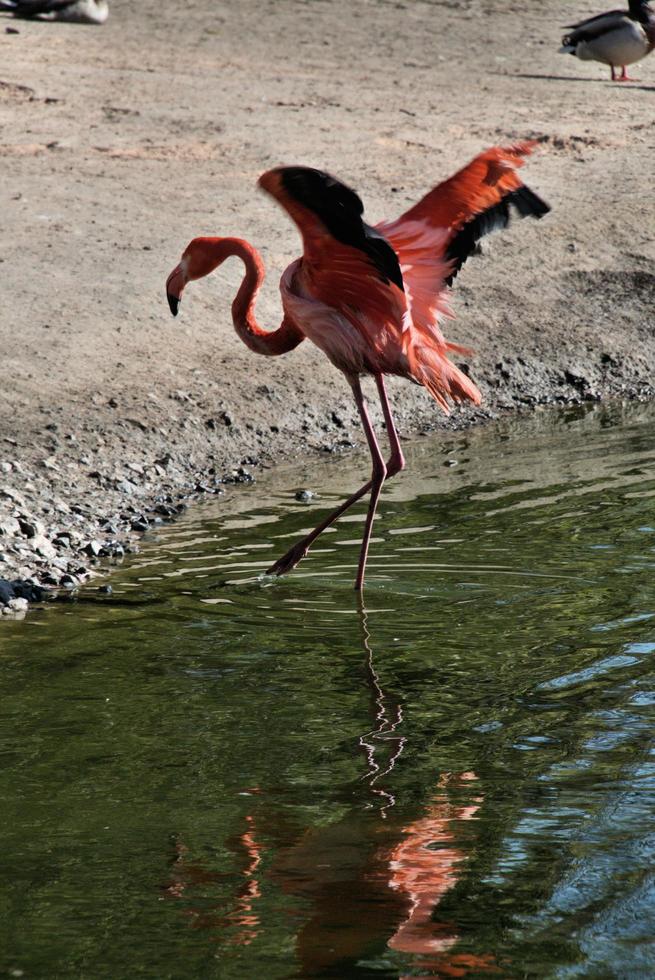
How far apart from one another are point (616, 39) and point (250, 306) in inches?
321

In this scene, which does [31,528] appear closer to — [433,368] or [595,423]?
[433,368]

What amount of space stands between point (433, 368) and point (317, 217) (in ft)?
2.97

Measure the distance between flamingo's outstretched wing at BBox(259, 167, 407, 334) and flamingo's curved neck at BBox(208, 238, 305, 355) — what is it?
0.49 m

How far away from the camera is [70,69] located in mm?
12711

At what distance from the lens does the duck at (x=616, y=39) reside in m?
13.4

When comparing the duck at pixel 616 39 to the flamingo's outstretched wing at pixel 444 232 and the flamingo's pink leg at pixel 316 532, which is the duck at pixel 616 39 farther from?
the flamingo's pink leg at pixel 316 532

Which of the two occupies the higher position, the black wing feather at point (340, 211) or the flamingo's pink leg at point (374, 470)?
the black wing feather at point (340, 211)

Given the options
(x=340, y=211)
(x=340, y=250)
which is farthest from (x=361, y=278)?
(x=340, y=211)

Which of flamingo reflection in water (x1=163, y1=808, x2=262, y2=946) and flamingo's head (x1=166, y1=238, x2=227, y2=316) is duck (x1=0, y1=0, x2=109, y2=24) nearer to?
flamingo's head (x1=166, y1=238, x2=227, y2=316)

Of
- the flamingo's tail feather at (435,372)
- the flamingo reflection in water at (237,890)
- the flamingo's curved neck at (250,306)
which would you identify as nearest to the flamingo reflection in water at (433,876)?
the flamingo reflection in water at (237,890)

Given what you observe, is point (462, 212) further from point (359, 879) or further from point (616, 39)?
point (616, 39)

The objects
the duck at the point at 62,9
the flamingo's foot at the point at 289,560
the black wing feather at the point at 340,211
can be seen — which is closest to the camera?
the black wing feather at the point at 340,211

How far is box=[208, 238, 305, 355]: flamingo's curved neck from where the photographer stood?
253 inches

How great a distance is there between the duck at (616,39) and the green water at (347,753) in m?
7.71
